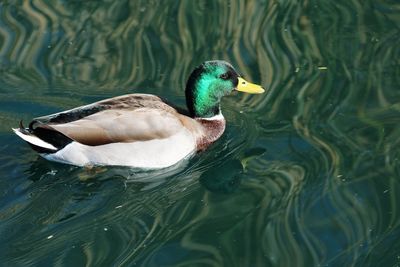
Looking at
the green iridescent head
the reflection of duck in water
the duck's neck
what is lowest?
the reflection of duck in water

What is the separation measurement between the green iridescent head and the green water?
30 centimetres

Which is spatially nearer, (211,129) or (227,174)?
(227,174)

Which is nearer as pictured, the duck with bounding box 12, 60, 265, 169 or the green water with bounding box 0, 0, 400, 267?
the green water with bounding box 0, 0, 400, 267

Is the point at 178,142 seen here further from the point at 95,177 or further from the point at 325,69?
the point at 325,69

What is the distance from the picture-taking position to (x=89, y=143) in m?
7.19

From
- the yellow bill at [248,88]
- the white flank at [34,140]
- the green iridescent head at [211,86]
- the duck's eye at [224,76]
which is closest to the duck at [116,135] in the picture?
the white flank at [34,140]

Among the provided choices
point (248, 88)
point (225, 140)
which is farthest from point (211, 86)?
point (225, 140)

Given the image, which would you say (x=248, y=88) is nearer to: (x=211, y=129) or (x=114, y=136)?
(x=211, y=129)

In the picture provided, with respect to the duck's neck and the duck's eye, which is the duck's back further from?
the duck's eye

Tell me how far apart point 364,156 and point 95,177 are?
2197mm

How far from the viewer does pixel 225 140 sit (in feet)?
25.6

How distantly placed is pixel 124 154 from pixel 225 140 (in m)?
1.04

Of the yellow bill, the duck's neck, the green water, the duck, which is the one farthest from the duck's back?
the yellow bill

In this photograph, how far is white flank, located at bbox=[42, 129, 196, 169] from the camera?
720 centimetres
